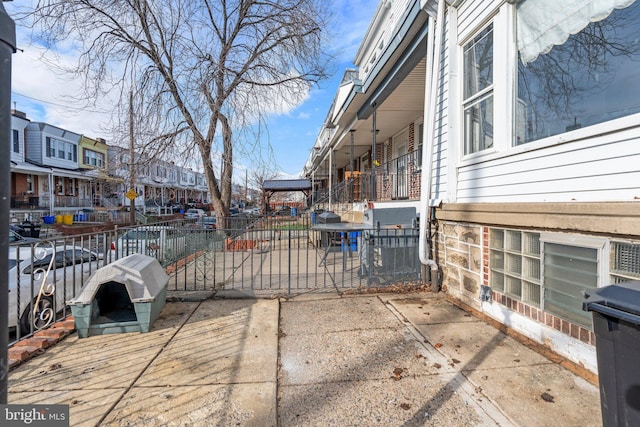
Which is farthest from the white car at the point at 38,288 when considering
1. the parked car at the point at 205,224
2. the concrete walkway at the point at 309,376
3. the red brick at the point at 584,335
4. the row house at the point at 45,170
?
the row house at the point at 45,170

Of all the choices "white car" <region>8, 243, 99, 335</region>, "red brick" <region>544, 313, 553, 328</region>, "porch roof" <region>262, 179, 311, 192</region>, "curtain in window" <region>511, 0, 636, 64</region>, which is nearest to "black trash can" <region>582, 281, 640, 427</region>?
"red brick" <region>544, 313, 553, 328</region>

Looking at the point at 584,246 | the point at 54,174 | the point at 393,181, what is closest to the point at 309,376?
the point at 584,246

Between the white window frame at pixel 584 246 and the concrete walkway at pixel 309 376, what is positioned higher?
the white window frame at pixel 584 246

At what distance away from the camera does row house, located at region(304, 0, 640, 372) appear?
9.25 feet

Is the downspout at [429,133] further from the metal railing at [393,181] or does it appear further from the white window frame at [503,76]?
the metal railing at [393,181]

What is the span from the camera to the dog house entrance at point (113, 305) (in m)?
4.25

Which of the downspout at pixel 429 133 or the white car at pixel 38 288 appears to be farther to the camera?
the downspout at pixel 429 133

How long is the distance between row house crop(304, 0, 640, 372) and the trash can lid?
1248 mm

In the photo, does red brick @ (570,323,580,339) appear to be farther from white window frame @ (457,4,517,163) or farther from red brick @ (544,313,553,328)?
white window frame @ (457,4,517,163)

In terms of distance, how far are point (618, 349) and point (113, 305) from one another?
525 cm

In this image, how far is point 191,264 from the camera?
856 centimetres

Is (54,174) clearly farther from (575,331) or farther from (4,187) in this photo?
(575,331)

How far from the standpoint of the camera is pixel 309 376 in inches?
118

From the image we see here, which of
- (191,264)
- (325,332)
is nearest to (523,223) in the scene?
(325,332)
